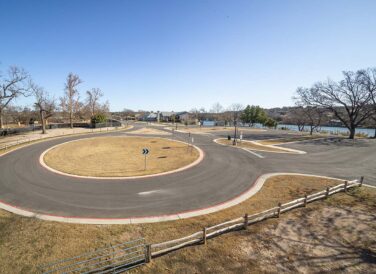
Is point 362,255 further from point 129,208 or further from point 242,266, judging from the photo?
point 129,208

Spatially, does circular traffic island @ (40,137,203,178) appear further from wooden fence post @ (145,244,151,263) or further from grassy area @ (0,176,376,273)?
wooden fence post @ (145,244,151,263)

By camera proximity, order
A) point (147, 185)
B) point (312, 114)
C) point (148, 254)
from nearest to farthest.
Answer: point (148, 254)
point (147, 185)
point (312, 114)

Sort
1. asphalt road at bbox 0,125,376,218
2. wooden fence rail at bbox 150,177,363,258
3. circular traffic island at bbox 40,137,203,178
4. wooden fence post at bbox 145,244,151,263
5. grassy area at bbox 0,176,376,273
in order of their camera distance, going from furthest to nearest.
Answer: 1. circular traffic island at bbox 40,137,203,178
2. asphalt road at bbox 0,125,376,218
3. wooden fence rail at bbox 150,177,363,258
4. wooden fence post at bbox 145,244,151,263
5. grassy area at bbox 0,176,376,273

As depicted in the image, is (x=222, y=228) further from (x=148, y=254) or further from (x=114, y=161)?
(x=114, y=161)

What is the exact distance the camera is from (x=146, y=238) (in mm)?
8695

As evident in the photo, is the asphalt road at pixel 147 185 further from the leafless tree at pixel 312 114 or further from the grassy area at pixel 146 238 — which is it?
the leafless tree at pixel 312 114

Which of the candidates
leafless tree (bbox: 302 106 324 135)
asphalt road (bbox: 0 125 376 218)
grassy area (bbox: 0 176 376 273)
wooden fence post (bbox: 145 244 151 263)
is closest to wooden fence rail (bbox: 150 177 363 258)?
wooden fence post (bbox: 145 244 151 263)

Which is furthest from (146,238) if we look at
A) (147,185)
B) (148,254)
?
(147,185)

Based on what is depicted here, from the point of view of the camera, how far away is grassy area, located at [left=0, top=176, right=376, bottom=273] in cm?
715

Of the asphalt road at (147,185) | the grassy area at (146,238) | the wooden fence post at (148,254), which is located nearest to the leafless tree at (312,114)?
the asphalt road at (147,185)

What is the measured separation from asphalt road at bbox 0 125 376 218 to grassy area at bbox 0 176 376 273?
51.0 inches

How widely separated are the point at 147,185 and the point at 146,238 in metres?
6.50

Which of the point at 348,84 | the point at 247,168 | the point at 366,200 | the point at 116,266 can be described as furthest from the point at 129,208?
the point at 348,84

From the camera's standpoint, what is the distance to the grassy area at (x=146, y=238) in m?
7.15
